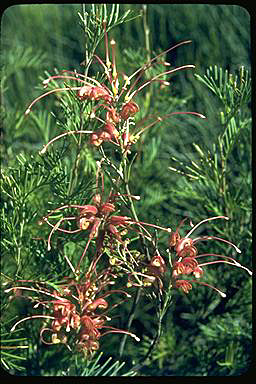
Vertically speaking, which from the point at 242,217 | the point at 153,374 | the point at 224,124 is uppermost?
the point at 224,124

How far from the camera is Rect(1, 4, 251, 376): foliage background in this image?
2.35 feet

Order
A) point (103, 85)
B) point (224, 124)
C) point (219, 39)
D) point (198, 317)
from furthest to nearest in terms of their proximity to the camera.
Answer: point (219, 39)
point (198, 317)
point (224, 124)
point (103, 85)

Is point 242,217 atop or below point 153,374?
atop

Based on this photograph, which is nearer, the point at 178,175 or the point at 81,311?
the point at 81,311

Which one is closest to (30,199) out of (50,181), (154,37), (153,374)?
(50,181)

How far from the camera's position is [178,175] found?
86 cm

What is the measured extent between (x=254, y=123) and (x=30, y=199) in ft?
0.74

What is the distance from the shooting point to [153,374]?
2.37 feet

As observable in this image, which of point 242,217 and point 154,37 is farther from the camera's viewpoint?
point 154,37

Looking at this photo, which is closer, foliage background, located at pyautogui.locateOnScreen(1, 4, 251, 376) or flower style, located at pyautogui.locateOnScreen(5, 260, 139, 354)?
flower style, located at pyautogui.locateOnScreen(5, 260, 139, 354)

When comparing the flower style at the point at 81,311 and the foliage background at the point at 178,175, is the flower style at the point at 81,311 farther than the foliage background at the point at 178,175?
No

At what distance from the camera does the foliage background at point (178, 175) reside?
28.2 inches

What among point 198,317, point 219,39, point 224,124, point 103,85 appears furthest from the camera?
point 219,39

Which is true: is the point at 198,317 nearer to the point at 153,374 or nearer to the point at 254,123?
the point at 153,374
